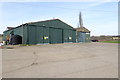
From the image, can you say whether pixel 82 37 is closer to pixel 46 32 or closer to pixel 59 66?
pixel 46 32

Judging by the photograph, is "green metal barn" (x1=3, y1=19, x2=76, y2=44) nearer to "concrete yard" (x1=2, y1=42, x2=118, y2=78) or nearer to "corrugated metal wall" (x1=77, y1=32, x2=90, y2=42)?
"corrugated metal wall" (x1=77, y1=32, x2=90, y2=42)

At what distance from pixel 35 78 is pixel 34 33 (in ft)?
70.5

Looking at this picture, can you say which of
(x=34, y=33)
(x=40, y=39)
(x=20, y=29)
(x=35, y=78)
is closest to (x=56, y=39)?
(x=40, y=39)

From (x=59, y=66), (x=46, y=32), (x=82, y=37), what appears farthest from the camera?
(x=82, y=37)

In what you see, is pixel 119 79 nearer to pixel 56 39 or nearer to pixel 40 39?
pixel 40 39

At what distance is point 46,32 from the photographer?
26750 mm

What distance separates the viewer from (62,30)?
101 feet

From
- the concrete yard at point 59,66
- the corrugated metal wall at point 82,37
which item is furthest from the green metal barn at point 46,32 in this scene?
the concrete yard at point 59,66

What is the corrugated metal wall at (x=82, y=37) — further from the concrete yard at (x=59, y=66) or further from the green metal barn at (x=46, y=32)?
the concrete yard at (x=59, y=66)

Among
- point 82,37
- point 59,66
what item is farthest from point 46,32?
point 59,66

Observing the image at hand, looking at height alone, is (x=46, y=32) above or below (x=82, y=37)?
above

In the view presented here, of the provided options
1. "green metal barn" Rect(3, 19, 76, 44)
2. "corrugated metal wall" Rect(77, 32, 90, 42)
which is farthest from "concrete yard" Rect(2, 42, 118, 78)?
"corrugated metal wall" Rect(77, 32, 90, 42)

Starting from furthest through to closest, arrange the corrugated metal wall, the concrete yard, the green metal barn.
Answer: the corrugated metal wall → the green metal barn → the concrete yard

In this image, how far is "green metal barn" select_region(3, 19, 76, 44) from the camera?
2405 cm
